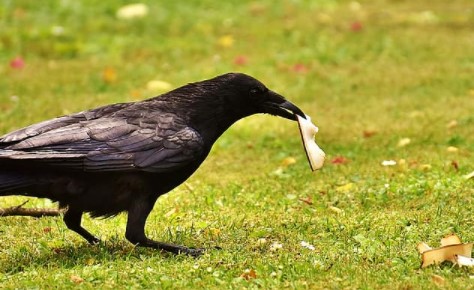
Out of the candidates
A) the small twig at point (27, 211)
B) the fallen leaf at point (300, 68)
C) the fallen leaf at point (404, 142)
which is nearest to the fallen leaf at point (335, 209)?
the small twig at point (27, 211)

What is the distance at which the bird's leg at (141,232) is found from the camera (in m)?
6.80

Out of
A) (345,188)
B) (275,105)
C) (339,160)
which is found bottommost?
(339,160)

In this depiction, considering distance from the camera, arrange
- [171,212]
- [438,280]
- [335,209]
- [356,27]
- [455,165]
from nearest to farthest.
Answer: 1. [438,280]
2. [335,209]
3. [171,212]
4. [455,165]
5. [356,27]

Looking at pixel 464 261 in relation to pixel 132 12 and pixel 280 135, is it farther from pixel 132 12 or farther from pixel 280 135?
pixel 132 12

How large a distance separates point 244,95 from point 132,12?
10.8 m

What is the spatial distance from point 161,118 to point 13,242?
145 cm

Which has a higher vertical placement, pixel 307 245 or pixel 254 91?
pixel 254 91

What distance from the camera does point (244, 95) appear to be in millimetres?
7328

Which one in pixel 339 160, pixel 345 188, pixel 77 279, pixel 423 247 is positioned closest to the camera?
pixel 77 279

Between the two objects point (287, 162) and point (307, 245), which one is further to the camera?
point (287, 162)

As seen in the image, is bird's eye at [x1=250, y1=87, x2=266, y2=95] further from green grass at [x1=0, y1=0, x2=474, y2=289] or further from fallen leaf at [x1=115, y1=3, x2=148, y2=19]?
fallen leaf at [x1=115, y1=3, x2=148, y2=19]

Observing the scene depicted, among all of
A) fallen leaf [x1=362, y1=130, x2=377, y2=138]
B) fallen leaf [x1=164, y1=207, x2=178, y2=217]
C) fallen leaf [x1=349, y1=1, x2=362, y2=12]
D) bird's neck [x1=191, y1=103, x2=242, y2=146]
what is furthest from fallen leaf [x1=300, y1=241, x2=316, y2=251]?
fallen leaf [x1=349, y1=1, x2=362, y2=12]

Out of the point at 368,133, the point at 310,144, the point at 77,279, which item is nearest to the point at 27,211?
the point at 77,279

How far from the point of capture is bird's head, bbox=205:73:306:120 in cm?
728
